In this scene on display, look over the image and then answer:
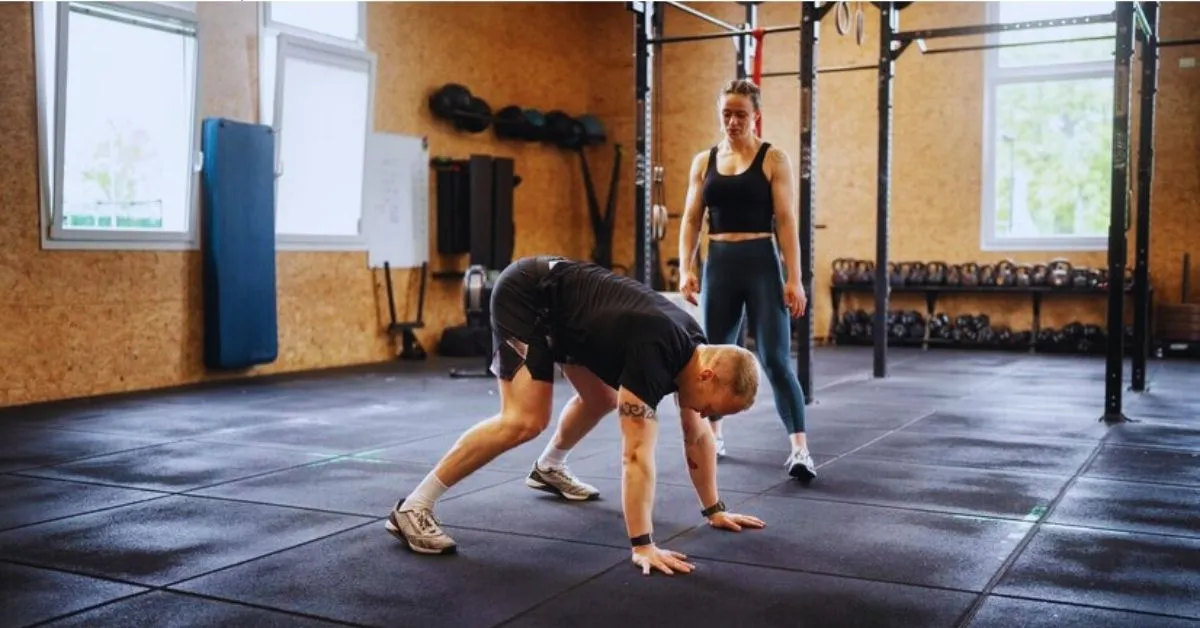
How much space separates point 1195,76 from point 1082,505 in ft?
23.0

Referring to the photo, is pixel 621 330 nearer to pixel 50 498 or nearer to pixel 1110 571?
pixel 1110 571

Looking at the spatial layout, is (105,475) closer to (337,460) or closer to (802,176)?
(337,460)

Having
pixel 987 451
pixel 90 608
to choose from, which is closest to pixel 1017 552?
pixel 987 451

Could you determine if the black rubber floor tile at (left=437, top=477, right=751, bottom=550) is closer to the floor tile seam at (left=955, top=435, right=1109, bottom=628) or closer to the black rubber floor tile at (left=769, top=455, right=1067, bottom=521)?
the black rubber floor tile at (left=769, top=455, right=1067, bottom=521)

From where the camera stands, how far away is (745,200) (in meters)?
3.62

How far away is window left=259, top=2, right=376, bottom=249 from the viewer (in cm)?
736

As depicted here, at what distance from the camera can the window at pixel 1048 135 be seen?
9195 mm

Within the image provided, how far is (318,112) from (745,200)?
496cm

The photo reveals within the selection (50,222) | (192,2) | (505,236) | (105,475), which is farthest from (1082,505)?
(505,236)

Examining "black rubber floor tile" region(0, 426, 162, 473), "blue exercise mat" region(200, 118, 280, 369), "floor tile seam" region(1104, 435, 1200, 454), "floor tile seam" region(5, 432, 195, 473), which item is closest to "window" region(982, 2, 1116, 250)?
"floor tile seam" region(1104, 435, 1200, 454)

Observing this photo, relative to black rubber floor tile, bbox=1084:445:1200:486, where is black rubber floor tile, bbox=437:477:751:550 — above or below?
below

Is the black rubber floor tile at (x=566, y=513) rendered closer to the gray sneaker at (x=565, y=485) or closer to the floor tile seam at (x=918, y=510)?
the gray sneaker at (x=565, y=485)

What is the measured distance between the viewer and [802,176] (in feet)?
18.4

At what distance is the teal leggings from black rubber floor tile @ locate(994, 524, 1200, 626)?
3.18 ft
